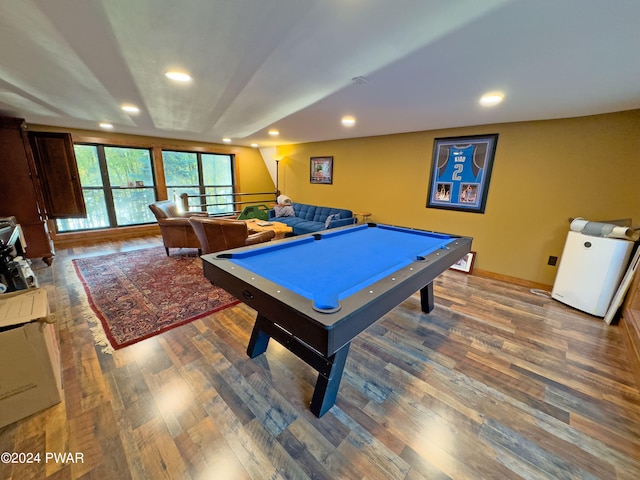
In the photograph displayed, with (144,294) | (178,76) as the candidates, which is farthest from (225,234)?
(178,76)

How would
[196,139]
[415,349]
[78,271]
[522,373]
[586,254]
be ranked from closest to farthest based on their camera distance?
1. [522,373]
2. [415,349]
3. [586,254]
4. [78,271]
5. [196,139]

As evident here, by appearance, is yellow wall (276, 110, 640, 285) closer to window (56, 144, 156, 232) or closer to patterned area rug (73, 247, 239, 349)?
patterned area rug (73, 247, 239, 349)

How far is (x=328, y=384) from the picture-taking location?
4.64 feet

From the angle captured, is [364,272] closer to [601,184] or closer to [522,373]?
[522,373]

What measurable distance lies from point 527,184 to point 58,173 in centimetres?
727

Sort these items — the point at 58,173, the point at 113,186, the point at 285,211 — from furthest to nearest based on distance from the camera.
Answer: the point at 285,211, the point at 113,186, the point at 58,173

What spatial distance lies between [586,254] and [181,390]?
400cm

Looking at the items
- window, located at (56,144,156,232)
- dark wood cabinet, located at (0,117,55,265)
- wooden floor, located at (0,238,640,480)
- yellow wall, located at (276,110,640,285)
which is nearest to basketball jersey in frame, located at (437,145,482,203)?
yellow wall, located at (276,110,640,285)

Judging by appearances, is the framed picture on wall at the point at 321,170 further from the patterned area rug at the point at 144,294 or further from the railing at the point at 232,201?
the patterned area rug at the point at 144,294

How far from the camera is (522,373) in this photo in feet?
5.90

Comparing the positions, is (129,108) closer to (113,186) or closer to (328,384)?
(113,186)

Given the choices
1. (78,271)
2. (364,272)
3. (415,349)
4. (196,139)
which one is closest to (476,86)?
(364,272)

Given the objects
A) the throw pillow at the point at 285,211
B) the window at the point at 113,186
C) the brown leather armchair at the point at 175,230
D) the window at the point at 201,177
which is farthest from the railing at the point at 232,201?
the brown leather armchair at the point at 175,230

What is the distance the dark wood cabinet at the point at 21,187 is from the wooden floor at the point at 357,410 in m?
2.18
